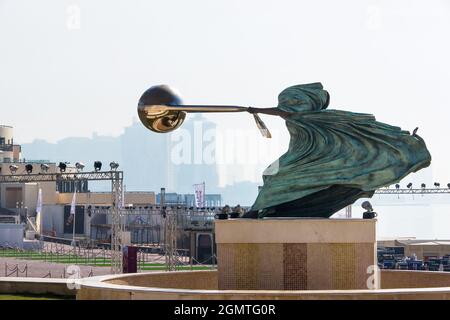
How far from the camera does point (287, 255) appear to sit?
20312 millimetres

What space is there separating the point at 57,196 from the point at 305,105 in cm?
7012

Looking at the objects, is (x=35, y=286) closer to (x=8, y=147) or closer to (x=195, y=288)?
(x=195, y=288)

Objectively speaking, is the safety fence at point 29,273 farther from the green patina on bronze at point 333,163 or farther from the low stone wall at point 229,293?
the green patina on bronze at point 333,163

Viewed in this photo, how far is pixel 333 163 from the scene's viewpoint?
842 inches

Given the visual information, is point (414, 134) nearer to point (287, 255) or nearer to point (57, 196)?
point (287, 255)

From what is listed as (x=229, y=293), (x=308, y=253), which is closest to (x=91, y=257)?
(x=308, y=253)

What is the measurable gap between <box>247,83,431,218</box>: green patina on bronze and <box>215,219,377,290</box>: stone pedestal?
112cm

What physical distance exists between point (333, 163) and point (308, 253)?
2309mm

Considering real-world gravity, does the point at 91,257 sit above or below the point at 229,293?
below

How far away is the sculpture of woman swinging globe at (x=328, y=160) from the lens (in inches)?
835

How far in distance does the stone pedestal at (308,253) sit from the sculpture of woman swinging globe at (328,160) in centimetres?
109

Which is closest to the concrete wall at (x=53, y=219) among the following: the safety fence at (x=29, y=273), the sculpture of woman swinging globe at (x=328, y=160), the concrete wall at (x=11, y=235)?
the concrete wall at (x=11, y=235)

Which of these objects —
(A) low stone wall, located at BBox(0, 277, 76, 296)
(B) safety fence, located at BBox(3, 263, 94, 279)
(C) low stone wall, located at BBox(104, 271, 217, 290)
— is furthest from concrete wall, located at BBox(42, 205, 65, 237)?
(C) low stone wall, located at BBox(104, 271, 217, 290)
